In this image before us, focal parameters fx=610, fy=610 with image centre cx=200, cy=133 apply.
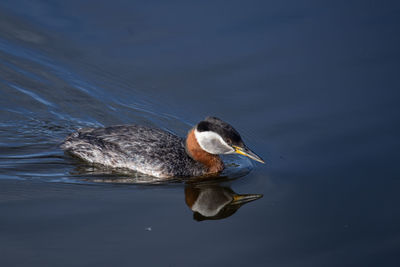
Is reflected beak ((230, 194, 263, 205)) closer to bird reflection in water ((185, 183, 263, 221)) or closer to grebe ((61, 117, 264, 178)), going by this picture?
bird reflection in water ((185, 183, 263, 221))

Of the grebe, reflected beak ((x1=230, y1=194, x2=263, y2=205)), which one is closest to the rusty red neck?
the grebe

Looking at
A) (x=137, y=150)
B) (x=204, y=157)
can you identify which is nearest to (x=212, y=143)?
(x=204, y=157)

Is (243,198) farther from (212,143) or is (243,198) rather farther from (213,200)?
(212,143)

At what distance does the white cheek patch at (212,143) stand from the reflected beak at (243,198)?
112 cm

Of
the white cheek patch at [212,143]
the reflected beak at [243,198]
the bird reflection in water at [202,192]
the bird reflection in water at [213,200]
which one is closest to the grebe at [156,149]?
the white cheek patch at [212,143]

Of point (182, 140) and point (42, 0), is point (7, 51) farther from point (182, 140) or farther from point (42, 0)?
point (182, 140)

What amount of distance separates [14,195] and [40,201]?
464 mm

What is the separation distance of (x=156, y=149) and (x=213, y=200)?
177 centimetres

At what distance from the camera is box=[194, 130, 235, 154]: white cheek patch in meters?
10.8

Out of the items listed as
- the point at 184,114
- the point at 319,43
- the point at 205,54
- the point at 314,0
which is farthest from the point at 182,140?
the point at 314,0

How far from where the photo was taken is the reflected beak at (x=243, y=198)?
9.70 m

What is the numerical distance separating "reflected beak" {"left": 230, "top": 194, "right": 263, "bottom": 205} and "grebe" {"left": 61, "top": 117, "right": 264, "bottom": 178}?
3.40ft

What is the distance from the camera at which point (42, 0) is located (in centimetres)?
1583

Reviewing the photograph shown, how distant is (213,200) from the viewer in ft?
32.3
